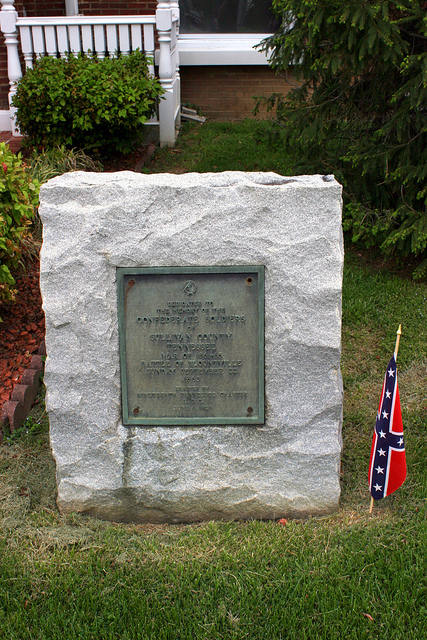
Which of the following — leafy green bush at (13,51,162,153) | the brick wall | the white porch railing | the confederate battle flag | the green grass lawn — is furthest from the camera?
the brick wall

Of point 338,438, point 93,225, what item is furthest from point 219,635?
point 93,225

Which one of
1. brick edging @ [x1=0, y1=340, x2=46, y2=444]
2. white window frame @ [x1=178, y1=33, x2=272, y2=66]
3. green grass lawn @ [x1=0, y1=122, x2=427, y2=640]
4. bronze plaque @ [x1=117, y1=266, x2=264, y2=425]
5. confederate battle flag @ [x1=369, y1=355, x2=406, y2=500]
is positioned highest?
white window frame @ [x1=178, y1=33, x2=272, y2=66]

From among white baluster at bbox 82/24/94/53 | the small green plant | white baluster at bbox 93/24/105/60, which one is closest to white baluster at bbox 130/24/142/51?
white baluster at bbox 93/24/105/60

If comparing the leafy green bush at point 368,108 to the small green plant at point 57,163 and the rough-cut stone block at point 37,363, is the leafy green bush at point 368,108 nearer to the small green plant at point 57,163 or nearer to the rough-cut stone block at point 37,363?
the small green plant at point 57,163

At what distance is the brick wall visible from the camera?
420 inches

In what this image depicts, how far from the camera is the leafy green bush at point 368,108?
15.5 ft

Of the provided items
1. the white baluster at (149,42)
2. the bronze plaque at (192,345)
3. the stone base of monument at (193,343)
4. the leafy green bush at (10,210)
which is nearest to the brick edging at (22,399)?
the leafy green bush at (10,210)

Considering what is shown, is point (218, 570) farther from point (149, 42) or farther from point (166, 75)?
point (149, 42)

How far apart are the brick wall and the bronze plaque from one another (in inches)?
334

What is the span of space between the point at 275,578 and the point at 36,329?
2.71m

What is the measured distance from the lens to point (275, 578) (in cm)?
283

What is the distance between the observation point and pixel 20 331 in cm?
471

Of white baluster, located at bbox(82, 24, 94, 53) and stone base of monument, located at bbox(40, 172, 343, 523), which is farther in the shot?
white baluster, located at bbox(82, 24, 94, 53)

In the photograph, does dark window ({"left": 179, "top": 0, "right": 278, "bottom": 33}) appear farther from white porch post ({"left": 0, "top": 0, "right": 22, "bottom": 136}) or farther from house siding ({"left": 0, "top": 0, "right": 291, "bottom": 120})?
white porch post ({"left": 0, "top": 0, "right": 22, "bottom": 136})
